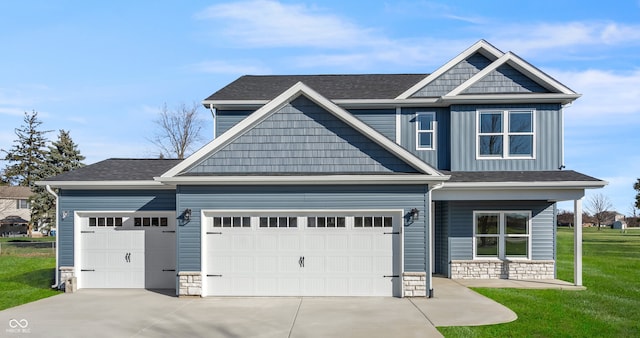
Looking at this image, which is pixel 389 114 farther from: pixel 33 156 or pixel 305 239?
pixel 33 156

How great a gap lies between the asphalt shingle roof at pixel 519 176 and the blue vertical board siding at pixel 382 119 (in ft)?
8.53

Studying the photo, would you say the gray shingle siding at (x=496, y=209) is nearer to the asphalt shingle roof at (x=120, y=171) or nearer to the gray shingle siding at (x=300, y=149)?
the gray shingle siding at (x=300, y=149)

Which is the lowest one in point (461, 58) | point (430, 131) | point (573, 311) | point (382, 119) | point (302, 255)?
point (573, 311)

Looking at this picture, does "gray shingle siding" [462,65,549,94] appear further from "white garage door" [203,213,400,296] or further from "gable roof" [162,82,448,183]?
"white garage door" [203,213,400,296]

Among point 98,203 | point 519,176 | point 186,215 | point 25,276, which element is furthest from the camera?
point 25,276

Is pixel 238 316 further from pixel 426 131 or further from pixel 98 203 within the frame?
pixel 426 131

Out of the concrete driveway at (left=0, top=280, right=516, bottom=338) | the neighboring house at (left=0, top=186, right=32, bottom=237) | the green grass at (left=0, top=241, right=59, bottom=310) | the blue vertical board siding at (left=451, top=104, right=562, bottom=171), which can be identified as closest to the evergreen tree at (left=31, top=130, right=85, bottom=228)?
the green grass at (left=0, top=241, right=59, bottom=310)

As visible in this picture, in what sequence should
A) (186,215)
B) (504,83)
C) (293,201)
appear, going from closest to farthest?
(186,215)
(293,201)
(504,83)

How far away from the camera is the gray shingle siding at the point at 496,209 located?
17625 mm

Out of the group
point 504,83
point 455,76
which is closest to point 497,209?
point 504,83

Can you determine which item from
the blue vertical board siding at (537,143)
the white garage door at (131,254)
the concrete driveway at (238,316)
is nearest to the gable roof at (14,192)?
the white garage door at (131,254)

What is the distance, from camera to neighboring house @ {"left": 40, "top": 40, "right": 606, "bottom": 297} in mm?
14008

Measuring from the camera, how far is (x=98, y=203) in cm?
1548

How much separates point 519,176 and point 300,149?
7323mm
